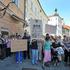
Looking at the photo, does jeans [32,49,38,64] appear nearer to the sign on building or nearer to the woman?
the woman

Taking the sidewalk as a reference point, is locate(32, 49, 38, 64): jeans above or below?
above

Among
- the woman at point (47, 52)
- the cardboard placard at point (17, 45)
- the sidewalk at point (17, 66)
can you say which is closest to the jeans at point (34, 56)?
the sidewalk at point (17, 66)

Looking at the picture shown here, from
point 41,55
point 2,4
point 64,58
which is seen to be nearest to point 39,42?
point 41,55

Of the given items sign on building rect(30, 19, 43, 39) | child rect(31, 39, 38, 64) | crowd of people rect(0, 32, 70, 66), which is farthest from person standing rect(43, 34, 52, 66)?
sign on building rect(30, 19, 43, 39)

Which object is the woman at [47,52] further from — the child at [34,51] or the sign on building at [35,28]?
the sign on building at [35,28]

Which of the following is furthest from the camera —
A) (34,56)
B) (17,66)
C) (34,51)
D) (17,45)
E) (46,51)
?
(34,56)

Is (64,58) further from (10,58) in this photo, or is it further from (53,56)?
(10,58)

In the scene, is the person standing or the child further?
the child

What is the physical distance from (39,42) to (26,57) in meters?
1.97

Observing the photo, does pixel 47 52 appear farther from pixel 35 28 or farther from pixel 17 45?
pixel 17 45


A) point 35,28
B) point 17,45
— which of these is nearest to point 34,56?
point 35,28

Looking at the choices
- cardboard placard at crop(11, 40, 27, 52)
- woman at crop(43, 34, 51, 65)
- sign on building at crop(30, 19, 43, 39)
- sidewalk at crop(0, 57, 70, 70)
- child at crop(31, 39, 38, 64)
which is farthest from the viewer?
child at crop(31, 39, 38, 64)

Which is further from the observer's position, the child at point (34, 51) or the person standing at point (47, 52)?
the child at point (34, 51)

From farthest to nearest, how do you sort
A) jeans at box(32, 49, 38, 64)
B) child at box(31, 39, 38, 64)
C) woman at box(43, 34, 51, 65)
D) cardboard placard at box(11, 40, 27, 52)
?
jeans at box(32, 49, 38, 64), child at box(31, 39, 38, 64), woman at box(43, 34, 51, 65), cardboard placard at box(11, 40, 27, 52)
